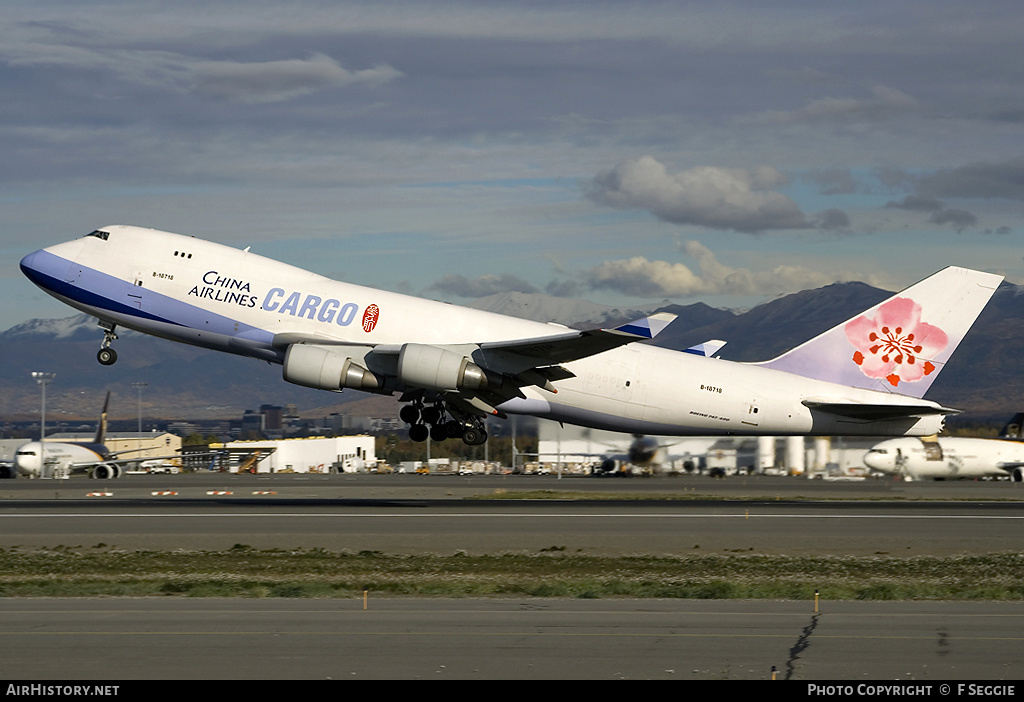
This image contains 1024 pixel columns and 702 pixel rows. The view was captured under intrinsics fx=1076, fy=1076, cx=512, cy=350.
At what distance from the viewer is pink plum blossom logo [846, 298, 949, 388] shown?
132 ft

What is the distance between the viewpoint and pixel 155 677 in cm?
1376

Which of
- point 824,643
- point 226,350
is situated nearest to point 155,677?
point 824,643

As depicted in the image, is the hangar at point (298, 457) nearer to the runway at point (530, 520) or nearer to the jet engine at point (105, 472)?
the jet engine at point (105, 472)

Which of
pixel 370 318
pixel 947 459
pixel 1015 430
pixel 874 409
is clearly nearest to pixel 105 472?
pixel 370 318

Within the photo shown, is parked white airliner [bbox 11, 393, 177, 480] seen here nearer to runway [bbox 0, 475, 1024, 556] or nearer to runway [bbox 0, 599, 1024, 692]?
runway [bbox 0, 475, 1024, 556]

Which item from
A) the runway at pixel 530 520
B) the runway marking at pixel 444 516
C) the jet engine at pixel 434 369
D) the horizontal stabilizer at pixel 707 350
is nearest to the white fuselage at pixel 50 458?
the runway at pixel 530 520

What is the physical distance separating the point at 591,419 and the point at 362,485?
28443 millimetres

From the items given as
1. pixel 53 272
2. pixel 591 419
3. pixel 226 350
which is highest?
pixel 53 272

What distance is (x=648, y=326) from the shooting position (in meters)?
32.4

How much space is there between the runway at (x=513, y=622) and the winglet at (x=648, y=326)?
255 inches

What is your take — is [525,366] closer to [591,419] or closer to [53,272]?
[591,419]

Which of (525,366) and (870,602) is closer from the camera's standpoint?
(870,602)

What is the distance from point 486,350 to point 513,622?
720 inches

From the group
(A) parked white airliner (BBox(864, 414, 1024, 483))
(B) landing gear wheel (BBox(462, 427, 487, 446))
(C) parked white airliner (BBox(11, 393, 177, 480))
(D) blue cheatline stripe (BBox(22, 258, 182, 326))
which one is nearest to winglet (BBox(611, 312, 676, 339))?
(B) landing gear wheel (BBox(462, 427, 487, 446))
